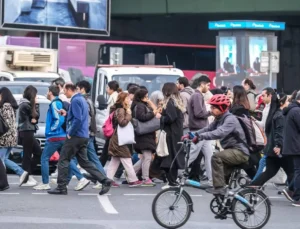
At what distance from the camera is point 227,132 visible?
42.3 ft

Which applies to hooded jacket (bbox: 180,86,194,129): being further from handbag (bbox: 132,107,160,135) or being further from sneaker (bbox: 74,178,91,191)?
sneaker (bbox: 74,178,91,191)

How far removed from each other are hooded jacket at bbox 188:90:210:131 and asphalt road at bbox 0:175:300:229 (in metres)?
1.09

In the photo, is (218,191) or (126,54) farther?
(126,54)

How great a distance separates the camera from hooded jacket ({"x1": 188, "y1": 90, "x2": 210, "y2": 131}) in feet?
57.2

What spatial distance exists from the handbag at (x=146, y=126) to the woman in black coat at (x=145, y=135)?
68 millimetres

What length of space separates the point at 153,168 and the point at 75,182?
1622mm

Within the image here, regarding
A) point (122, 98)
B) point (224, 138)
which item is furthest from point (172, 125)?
point (224, 138)

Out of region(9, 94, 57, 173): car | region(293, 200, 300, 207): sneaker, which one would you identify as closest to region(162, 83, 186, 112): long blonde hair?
region(293, 200, 300, 207): sneaker

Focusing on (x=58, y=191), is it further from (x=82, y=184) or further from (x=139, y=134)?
(x=139, y=134)

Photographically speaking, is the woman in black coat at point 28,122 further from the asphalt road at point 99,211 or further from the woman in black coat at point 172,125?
the woman in black coat at point 172,125

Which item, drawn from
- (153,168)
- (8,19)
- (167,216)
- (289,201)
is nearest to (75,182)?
(153,168)

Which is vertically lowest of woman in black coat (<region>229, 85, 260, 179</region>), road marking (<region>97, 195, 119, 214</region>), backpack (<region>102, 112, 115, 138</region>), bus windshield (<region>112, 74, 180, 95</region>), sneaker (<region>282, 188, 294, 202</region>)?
road marking (<region>97, 195, 119, 214</region>)

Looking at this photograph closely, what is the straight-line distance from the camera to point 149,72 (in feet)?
81.7

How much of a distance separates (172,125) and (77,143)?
1948mm
